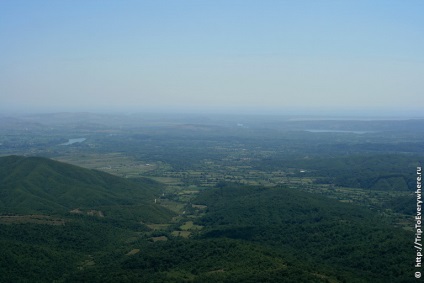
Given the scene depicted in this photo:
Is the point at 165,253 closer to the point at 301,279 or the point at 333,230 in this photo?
the point at 301,279

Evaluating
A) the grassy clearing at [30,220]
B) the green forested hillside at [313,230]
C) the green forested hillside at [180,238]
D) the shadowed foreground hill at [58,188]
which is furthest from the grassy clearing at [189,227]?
the grassy clearing at [30,220]

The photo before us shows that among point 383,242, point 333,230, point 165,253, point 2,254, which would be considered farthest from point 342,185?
point 2,254

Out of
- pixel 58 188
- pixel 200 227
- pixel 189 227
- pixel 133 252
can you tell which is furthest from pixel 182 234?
pixel 58 188

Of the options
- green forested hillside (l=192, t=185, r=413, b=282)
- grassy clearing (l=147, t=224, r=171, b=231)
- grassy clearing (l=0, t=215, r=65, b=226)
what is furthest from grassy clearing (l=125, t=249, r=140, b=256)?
grassy clearing (l=147, t=224, r=171, b=231)

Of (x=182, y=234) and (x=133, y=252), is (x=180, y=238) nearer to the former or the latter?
(x=182, y=234)

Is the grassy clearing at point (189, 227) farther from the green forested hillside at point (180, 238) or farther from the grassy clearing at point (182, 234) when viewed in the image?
the grassy clearing at point (182, 234)

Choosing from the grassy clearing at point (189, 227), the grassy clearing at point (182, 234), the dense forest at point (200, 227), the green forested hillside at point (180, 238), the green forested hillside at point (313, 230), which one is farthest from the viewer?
the grassy clearing at point (189, 227)

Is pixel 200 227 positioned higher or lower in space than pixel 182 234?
lower

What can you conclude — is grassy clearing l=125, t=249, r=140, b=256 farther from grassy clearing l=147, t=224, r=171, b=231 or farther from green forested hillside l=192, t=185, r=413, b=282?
grassy clearing l=147, t=224, r=171, b=231

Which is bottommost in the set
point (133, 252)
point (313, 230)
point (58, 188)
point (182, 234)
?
point (182, 234)
